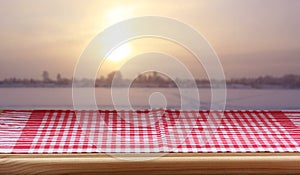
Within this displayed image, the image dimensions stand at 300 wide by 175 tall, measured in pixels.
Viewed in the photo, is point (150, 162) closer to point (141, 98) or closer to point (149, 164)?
point (149, 164)

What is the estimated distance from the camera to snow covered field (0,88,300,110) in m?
1.79

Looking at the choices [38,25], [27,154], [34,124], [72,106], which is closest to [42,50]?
[38,25]

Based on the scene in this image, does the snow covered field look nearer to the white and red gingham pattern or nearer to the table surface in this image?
the white and red gingham pattern

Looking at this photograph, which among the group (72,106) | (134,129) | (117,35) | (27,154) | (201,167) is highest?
(117,35)

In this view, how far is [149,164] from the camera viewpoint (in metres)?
1.17

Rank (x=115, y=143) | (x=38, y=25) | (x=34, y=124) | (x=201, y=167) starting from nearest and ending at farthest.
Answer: (x=201, y=167) → (x=115, y=143) → (x=34, y=124) → (x=38, y=25)

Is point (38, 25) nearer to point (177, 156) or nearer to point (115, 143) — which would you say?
point (115, 143)

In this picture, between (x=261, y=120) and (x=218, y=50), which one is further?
(x=218, y=50)

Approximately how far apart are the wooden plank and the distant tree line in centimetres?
61

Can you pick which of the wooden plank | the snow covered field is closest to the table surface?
the wooden plank

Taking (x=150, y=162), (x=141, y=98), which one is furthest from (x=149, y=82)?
(x=150, y=162)

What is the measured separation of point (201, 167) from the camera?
3.87 ft

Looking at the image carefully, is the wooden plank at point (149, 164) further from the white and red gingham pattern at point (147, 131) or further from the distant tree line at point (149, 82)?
the distant tree line at point (149, 82)

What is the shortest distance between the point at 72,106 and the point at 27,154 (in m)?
0.60
